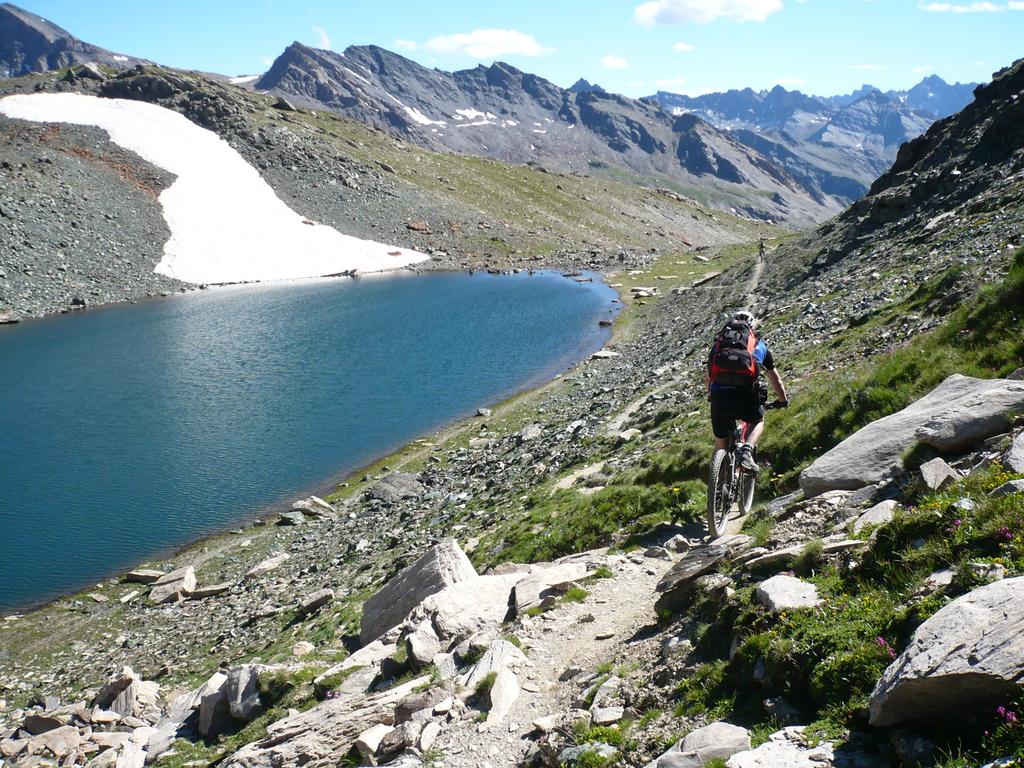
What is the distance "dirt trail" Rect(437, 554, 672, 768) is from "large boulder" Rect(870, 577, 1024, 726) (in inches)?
176

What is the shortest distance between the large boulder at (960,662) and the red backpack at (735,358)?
604cm

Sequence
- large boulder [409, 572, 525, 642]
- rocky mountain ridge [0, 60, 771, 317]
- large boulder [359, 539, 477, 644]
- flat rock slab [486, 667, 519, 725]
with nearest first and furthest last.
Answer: flat rock slab [486, 667, 519, 725], large boulder [409, 572, 525, 642], large boulder [359, 539, 477, 644], rocky mountain ridge [0, 60, 771, 317]

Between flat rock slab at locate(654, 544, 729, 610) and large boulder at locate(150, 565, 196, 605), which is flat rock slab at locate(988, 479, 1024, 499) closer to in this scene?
flat rock slab at locate(654, 544, 729, 610)

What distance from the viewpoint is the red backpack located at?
11430 mm

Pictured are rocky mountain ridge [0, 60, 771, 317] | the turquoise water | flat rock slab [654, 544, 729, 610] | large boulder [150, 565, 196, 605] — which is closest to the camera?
flat rock slab [654, 544, 729, 610]

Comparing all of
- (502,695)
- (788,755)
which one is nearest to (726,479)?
(502,695)

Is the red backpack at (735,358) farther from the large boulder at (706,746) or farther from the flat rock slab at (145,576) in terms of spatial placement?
the flat rock slab at (145,576)

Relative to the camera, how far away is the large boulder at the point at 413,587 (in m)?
15.6

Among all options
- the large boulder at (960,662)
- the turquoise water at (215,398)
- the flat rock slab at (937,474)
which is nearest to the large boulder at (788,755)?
the large boulder at (960,662)

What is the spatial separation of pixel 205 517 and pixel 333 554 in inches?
393

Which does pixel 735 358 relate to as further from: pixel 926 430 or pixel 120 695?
pixel 120 695

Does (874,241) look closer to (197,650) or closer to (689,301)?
(689,301)

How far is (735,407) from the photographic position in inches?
465

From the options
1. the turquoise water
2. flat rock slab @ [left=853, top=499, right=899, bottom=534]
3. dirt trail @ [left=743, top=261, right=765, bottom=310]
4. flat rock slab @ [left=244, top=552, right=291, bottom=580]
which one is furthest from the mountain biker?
dirt trail @ [left=743, top=261, right=765, bottom=310]
